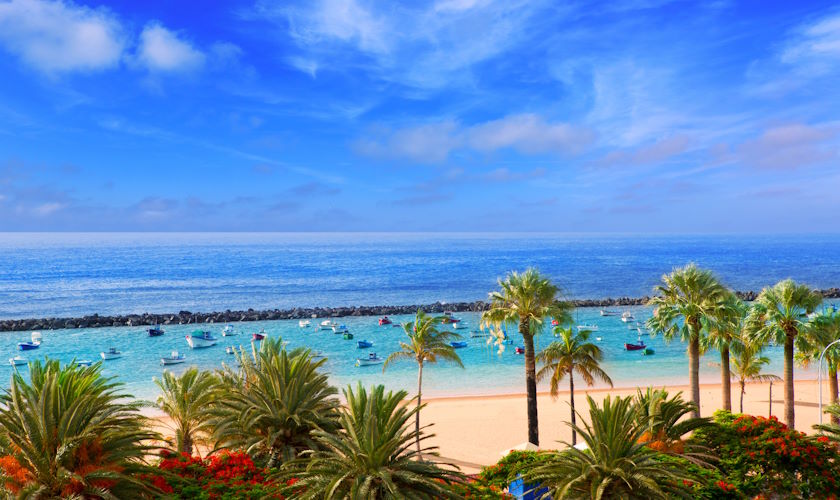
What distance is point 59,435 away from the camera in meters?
11.8

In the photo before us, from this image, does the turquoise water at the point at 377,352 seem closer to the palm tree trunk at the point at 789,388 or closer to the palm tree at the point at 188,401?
the palm tree at the point at 188,401

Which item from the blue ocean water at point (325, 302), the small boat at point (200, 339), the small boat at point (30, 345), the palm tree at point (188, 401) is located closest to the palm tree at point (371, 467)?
the palm tree at point (188, 401)

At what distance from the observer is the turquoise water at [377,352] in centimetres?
5609

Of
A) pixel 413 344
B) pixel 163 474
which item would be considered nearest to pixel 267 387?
pixel 163 474

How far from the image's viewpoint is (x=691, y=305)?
29.9 meters

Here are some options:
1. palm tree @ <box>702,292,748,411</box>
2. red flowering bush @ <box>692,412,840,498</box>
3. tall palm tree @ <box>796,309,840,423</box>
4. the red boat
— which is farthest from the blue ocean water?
red flowering bush @ <box>692,412,840,498</box>

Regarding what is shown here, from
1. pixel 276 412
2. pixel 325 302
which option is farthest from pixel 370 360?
pixel 325 302

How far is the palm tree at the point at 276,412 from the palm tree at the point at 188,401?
9.82ft

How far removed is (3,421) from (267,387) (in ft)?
25.7

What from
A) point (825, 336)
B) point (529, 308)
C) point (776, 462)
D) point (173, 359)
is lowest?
point (173, 359)

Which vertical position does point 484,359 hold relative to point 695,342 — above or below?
below

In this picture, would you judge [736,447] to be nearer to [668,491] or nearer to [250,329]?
[668,491]

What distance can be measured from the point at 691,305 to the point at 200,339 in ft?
209

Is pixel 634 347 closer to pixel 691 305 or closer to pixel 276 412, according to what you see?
pixel 691 305
